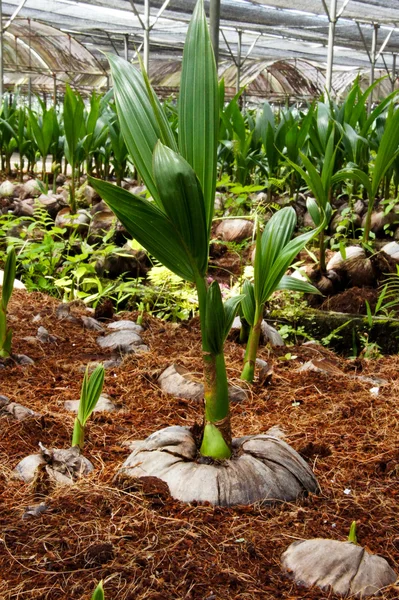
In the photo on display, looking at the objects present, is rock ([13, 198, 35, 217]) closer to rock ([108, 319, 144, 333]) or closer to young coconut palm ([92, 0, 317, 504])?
rock ([108, 319, 144, 333])

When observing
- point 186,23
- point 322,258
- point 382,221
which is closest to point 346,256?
point 322,258

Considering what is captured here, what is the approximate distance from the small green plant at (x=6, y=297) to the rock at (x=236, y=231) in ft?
6.98

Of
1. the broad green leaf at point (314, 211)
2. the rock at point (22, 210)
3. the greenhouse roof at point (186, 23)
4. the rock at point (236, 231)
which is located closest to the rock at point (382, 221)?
the rock at point (236, 231)

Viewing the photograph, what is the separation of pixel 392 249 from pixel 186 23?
12805mm

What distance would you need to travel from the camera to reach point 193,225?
4.51ft

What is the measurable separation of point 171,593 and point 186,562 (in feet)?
0.27

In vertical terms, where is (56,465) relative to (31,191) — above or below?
above

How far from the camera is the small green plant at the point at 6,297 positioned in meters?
2.17

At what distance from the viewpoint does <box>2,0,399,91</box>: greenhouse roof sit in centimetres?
1326

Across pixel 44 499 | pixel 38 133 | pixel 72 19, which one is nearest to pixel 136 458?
pixel 44 499

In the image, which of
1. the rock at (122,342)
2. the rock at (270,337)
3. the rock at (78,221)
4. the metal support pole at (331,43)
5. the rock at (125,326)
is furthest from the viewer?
the metal support pole at (331,43)

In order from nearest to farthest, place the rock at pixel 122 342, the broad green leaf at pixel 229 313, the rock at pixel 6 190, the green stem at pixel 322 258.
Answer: the broad green leaf at pixel 229 313, the rock at pixel 122 342, the green stem at pixel 322 258, the rock at pixel 6 190

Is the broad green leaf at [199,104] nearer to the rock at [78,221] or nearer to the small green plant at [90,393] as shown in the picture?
the small green plant at [90,393]

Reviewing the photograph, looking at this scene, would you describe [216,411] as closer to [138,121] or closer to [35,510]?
[35,510]
